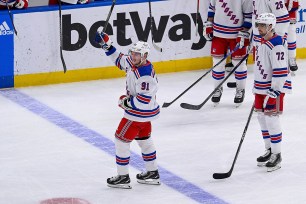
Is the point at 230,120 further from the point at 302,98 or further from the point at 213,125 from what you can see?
the point at 302,98

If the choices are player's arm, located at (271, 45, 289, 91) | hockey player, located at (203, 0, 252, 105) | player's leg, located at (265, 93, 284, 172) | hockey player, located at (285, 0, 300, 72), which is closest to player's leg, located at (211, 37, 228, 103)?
hockey player, located at (203, 0, 252, 105)

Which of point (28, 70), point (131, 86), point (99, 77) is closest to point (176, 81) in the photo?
point (99, 77)

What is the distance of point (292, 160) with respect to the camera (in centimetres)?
821

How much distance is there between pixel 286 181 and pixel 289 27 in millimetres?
3445

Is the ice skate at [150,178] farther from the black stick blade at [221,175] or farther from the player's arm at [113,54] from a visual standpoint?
the player's arm at [113,54]

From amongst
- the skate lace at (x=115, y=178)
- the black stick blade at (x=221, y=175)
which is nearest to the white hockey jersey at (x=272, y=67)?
A: the black stick blade at (x=221, y=175)

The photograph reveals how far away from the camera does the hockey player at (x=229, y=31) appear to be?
976cm

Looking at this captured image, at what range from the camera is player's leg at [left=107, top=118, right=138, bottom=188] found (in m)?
7.40

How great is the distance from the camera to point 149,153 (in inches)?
297

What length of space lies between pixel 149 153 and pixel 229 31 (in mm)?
2612

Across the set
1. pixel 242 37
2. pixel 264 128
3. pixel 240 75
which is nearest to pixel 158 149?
pixel 264 128

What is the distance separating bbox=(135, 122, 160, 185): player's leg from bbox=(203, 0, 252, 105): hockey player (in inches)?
94.2

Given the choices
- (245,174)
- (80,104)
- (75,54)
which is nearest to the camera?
(245,174)

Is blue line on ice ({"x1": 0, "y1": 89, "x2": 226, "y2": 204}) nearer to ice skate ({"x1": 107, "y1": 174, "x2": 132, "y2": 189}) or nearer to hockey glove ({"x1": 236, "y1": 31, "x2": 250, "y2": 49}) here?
ice skate ({"x1": 107, "y1": 174, "x2": 132, "y2": 189})
